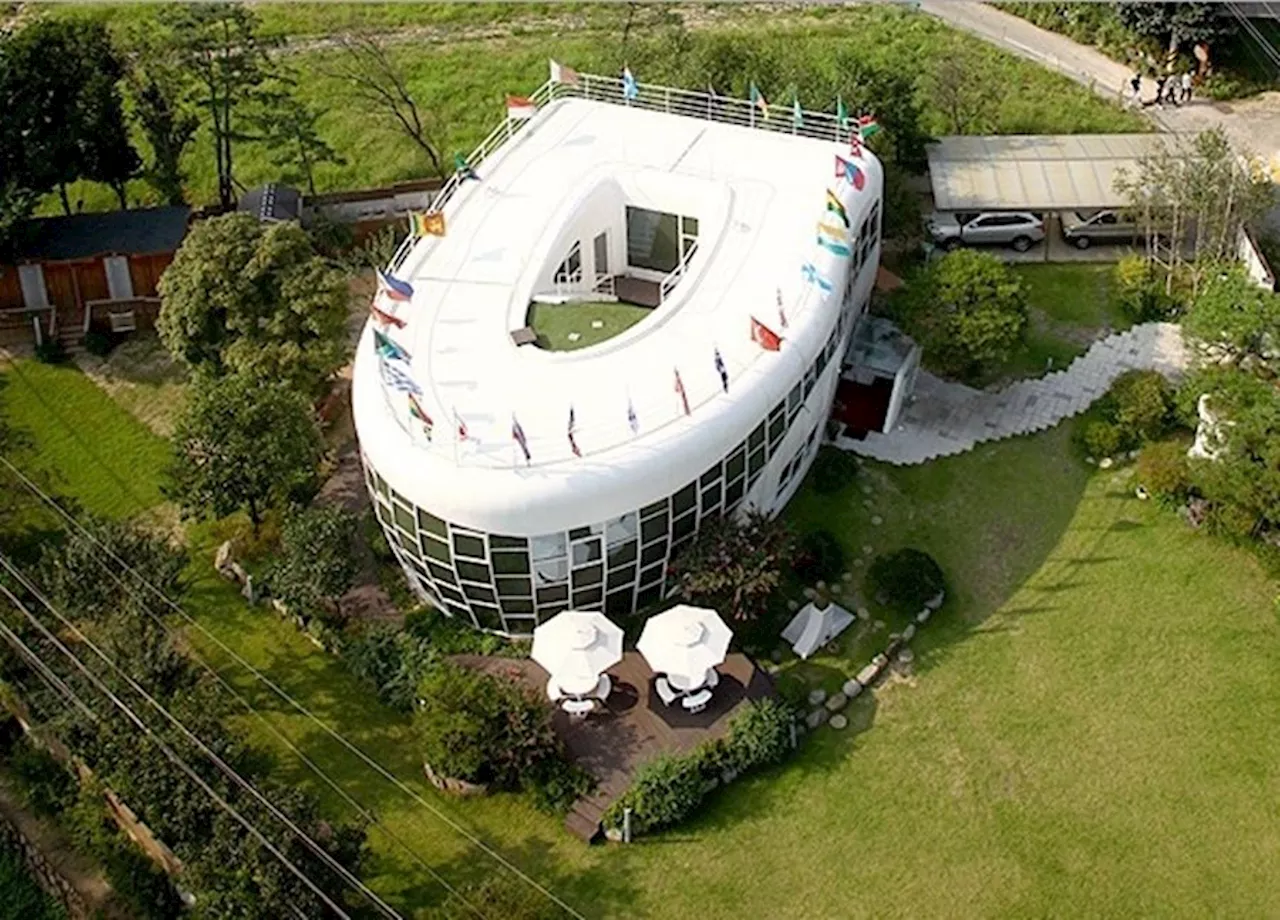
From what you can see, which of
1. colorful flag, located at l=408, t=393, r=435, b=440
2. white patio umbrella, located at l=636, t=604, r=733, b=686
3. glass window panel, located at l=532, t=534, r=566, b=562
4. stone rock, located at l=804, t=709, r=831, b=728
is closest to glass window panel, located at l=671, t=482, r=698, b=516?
white patio umbrella, located at l=636, t=604, r=733, b=686

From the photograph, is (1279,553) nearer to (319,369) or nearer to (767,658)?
(767,658)

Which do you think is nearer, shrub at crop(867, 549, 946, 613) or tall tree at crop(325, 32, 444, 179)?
shrub at crop(867, 549, 946, 613)

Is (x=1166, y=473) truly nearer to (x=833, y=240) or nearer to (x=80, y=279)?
(x=833, y=240)

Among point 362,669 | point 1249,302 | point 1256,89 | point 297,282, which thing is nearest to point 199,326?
point 297,282

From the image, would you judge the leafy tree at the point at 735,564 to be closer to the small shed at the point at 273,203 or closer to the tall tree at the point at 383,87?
the small shed at the point at 273,203

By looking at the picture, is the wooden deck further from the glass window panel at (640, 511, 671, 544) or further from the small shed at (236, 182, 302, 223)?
the small shed at (236, 182, 302, 223)

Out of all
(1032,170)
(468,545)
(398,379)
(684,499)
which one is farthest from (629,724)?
(1032,170)
